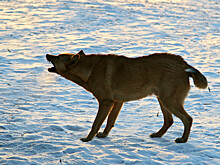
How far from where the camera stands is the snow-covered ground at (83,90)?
6043 millimetres

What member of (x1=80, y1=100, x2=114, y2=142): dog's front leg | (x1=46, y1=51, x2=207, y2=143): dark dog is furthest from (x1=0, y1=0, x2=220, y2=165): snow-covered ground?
(x1=46, y1=51, x2=207, y2=143): dark dog

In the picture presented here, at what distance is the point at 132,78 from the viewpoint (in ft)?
21.6

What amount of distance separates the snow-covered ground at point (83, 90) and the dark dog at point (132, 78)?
0.67m

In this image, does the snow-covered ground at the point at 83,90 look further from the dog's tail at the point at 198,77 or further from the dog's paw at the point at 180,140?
the dog's tail at the point at 198,77

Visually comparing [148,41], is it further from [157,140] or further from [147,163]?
[147,163]

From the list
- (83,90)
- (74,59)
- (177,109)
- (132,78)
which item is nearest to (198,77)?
(177,109)

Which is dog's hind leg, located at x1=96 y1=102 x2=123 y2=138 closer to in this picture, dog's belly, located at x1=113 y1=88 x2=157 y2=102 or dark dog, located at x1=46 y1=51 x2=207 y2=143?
dark dog, located at x1=46 y1=51 x2=207 y2=143

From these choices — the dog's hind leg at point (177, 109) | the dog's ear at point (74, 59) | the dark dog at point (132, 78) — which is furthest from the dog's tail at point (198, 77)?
the dog's ear at point (74, 59)

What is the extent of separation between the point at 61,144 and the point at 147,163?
152 centimetres

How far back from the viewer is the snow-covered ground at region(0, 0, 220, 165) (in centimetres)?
604

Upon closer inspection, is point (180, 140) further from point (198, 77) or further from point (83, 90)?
point (83, 90)

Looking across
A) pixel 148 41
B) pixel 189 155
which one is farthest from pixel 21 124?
pixel 148 41

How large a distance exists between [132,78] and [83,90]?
3292 mm

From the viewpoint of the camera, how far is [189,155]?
6020mm
